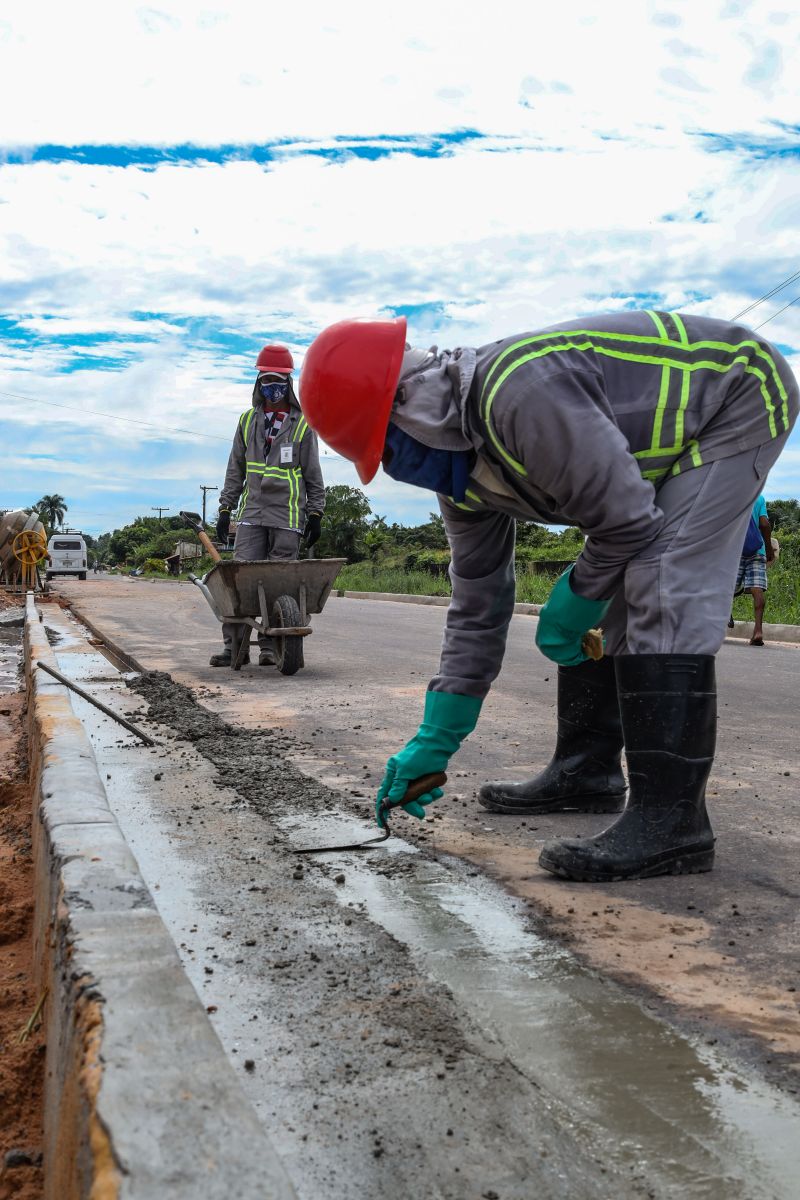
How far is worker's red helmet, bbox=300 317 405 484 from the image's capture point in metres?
2.92

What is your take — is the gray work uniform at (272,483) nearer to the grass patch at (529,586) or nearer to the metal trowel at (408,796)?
the metal trowel at (408,796)

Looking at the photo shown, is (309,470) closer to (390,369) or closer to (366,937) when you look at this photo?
(390,369)

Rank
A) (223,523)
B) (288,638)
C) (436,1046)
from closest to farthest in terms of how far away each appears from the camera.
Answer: (436,1046) < (288,638) < (223,523)

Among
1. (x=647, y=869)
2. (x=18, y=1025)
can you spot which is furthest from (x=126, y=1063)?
(x=647, y=869)

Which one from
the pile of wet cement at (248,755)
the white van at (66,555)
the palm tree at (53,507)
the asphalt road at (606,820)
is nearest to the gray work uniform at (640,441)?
the asphalt road at (606,820)

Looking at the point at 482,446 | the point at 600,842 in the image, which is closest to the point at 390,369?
the point at 482,446

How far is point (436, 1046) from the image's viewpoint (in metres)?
2.01

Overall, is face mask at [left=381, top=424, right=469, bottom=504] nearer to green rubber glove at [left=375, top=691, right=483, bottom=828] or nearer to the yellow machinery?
green rubber glove at [left=375, top=691, right=483, bottom=828]

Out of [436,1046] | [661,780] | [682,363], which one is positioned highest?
[682,363]

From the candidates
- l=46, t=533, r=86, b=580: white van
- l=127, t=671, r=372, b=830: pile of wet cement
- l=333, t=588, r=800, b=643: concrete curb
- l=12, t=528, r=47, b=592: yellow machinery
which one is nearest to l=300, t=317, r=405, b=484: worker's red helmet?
l=127, t=671, r=372, b=830: pile of wet cement

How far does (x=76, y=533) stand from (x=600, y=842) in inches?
2187

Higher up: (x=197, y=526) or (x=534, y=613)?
(x=197, y=526)

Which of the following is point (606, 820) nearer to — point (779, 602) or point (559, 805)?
point (559, 805)

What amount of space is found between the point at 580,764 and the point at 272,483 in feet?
16.2
